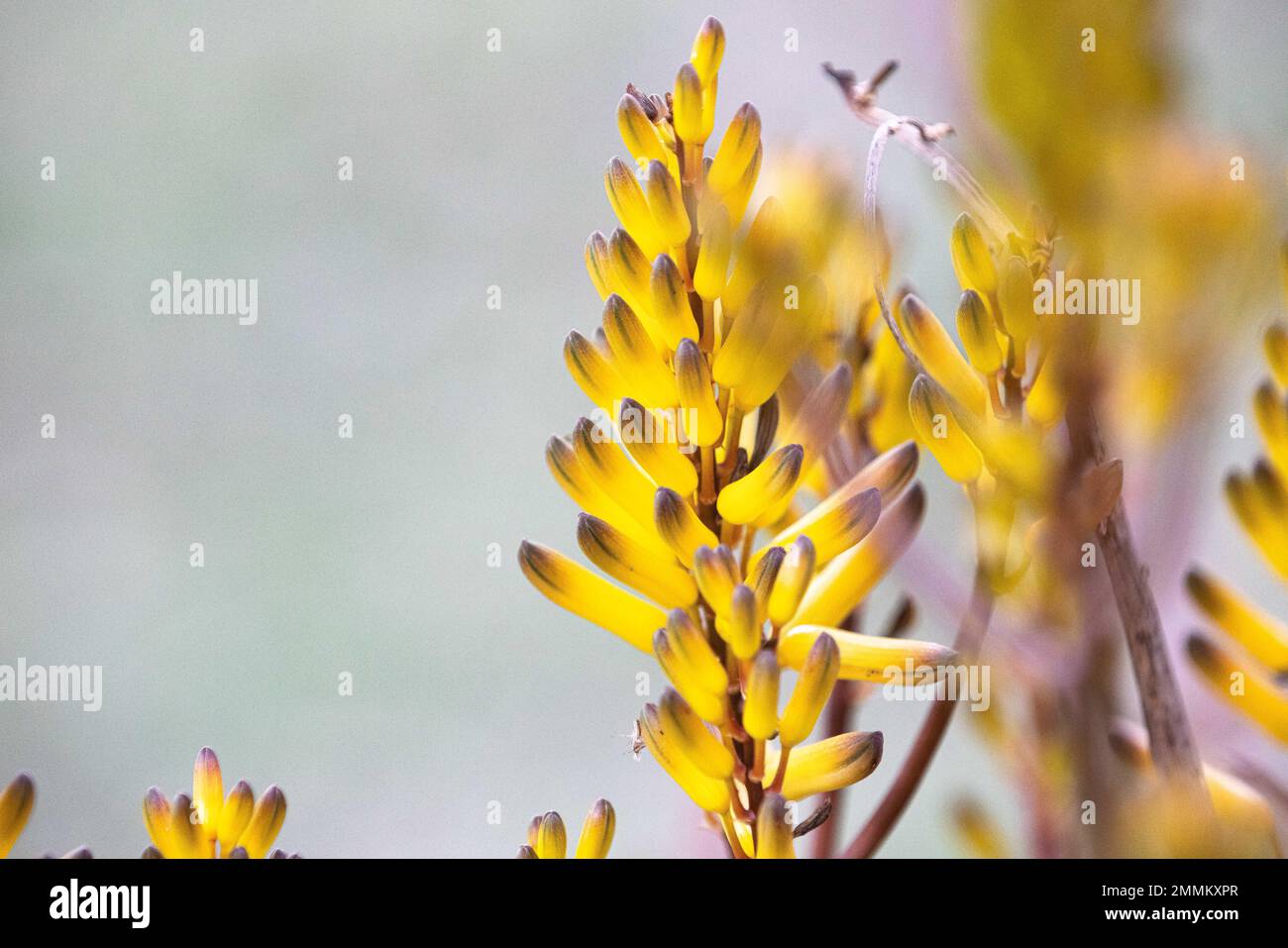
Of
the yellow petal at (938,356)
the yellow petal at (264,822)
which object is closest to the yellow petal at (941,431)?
the yellow petal at (938,356)

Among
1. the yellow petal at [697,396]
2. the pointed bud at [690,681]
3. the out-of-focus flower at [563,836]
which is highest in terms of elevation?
the yellow petal at [697,396]

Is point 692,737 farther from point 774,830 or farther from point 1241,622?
point 1241,622

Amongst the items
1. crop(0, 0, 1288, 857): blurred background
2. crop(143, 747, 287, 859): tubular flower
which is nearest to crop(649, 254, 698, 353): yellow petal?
crop(143, 747, 287, 859): tubular flower

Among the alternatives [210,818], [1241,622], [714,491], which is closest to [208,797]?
[210,818]

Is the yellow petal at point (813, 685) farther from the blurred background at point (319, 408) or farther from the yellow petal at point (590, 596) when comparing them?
the blurred background at point (319, 408)

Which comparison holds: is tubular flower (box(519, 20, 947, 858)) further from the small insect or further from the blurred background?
the blurred background
